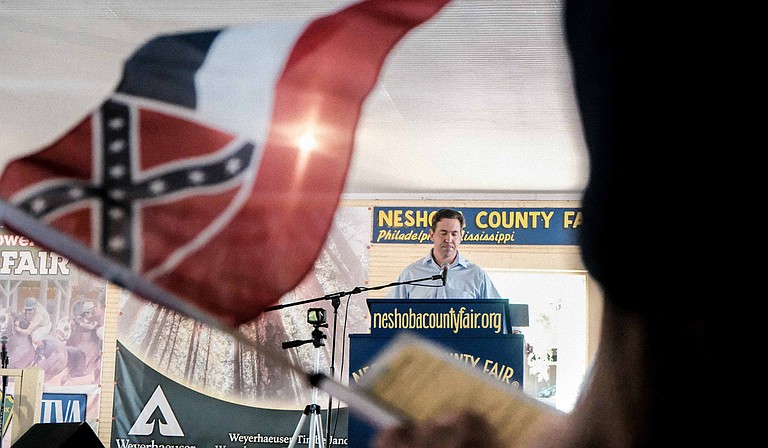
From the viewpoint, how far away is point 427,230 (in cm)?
778

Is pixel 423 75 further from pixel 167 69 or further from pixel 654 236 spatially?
pixel 654 236

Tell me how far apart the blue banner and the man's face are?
57.4 inches

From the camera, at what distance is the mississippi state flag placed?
2.47 ft

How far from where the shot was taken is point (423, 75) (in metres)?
5.06

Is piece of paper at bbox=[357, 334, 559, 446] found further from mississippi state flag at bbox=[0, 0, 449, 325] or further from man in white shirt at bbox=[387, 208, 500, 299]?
man in white shirt at bbox=[387, 208, 500, 299]

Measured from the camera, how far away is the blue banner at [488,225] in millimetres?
7668

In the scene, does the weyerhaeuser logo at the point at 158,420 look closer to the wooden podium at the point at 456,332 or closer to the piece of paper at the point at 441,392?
the wooden podium at the point at 456,332

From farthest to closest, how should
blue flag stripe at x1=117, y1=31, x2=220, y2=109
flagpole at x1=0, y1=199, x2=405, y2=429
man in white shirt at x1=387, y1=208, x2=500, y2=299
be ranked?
man in white shirt at x1=387, y1=208, x2=500, y2=299
blue flag stripe at x1=117, y1=31, x2=220, y2=109
flagpole at x1=0, y1=199, x2=405, y2=429

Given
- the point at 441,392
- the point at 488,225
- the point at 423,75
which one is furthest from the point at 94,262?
the point at 488,225

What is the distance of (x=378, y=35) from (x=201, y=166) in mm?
251

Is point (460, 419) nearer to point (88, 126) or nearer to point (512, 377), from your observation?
point (88, 126)

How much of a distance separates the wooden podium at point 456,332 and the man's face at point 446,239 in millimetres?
2114

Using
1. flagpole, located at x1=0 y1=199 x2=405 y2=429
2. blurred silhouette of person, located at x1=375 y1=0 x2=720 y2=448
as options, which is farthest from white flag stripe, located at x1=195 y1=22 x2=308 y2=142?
blurred silhouette of person, located at x1=375 y1=0 x2=720 y2=448

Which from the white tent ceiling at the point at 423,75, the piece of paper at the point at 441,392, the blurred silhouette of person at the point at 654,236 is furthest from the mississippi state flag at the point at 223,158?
the white tent ceiling at the point at 423,75
